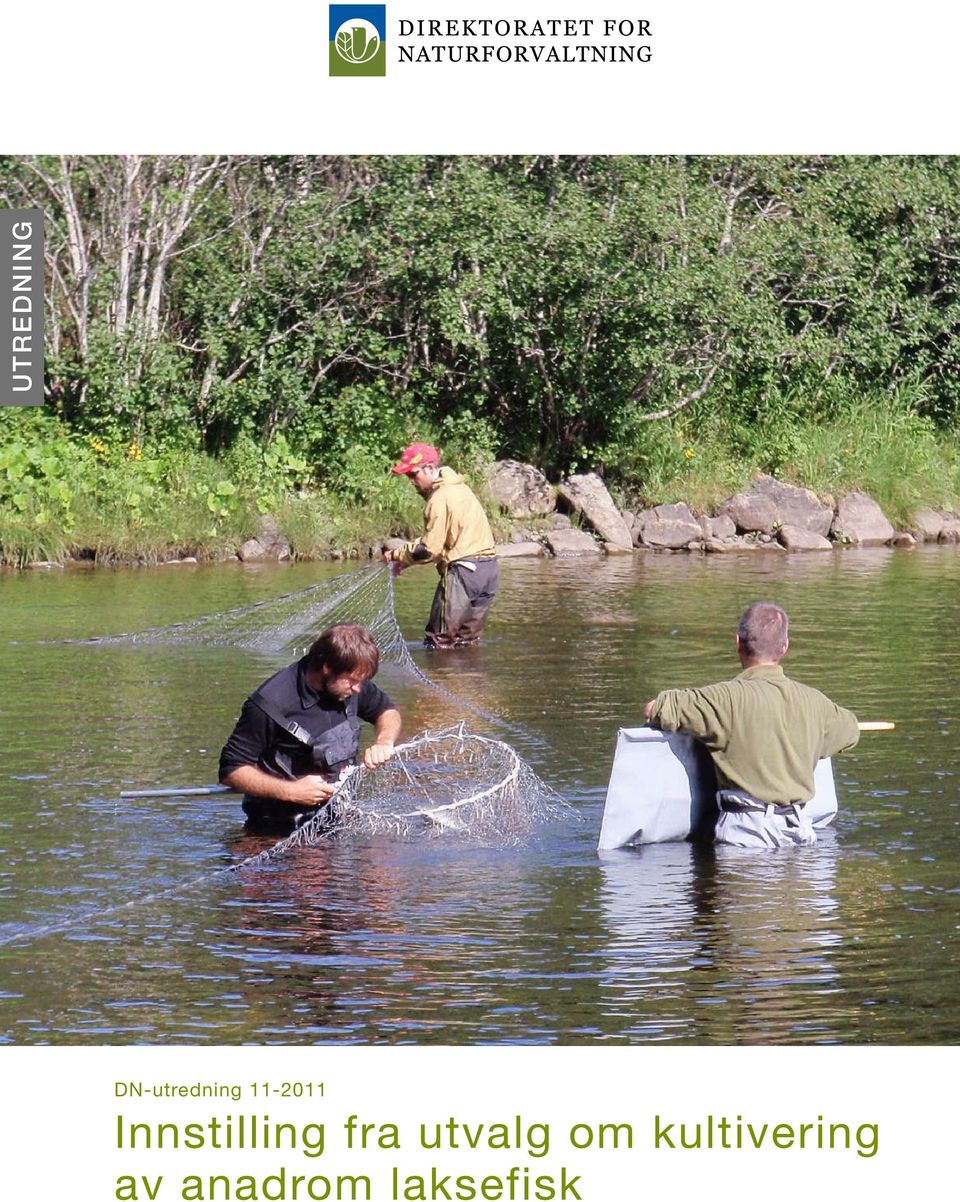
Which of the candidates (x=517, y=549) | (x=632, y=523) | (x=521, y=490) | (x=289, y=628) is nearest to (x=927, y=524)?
(x=632, y=523)

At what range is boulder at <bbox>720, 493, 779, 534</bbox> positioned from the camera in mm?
24188

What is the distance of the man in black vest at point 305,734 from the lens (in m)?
8.45

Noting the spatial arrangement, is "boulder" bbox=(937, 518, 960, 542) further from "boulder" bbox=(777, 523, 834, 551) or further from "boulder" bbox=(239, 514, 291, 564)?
"boulder" bbox=(239, 514, 291, 564)

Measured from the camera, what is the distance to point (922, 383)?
1107 inches

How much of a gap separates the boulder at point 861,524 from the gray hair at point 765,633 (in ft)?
52.9

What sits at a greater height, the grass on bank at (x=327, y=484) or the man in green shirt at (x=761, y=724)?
the grass on bank at (x=327, y=484)

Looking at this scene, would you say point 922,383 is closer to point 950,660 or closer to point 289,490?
point 289,490

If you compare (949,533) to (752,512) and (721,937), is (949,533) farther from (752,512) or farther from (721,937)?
(721,937)

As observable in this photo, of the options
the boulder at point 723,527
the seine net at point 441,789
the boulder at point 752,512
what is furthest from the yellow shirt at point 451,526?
the boulder at point 752,512

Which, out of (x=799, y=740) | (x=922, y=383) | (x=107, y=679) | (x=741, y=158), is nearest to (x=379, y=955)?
(x=799, y=740)

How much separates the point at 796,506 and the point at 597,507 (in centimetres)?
262

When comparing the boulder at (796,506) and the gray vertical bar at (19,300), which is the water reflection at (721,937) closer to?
the gray vertical bar at (19,300)
